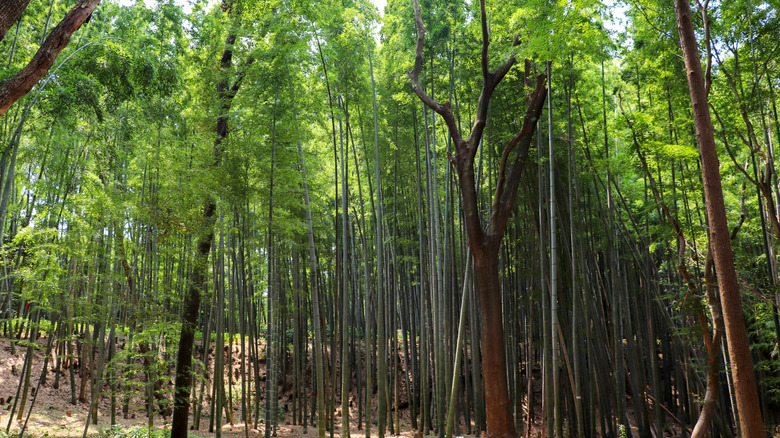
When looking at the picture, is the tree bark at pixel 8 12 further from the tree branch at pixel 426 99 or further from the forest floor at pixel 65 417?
the forest floor at pixel 65 417

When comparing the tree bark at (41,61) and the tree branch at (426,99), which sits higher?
the tree branch at (426,99)

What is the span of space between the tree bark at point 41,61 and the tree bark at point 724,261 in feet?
12.3

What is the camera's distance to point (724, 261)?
2881mm

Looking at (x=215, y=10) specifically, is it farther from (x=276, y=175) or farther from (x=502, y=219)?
(x=502, y=219)

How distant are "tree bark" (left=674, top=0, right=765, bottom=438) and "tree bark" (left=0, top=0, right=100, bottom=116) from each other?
3.76 metres

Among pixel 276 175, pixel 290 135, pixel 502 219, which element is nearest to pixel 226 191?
pixel 276 175

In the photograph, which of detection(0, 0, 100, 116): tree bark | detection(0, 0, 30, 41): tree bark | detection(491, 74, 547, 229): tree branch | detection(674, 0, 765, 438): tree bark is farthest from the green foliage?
detection(674, 0, 765, 438): tree bark

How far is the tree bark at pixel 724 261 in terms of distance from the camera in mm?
2771

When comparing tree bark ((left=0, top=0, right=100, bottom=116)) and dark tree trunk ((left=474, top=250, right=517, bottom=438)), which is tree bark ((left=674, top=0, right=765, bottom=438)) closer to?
dark tree trunk ((left=474, top=250, right=517, bottom=438))

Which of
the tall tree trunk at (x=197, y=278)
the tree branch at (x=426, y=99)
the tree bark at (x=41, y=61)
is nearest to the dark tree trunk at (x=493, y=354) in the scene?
the tree branch at (x=426, y=99)

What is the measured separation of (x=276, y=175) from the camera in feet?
17.8

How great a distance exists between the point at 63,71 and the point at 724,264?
17.5 ft

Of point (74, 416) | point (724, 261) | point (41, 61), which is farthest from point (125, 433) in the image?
point (724, 261)

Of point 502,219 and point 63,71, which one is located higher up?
point 63,71
